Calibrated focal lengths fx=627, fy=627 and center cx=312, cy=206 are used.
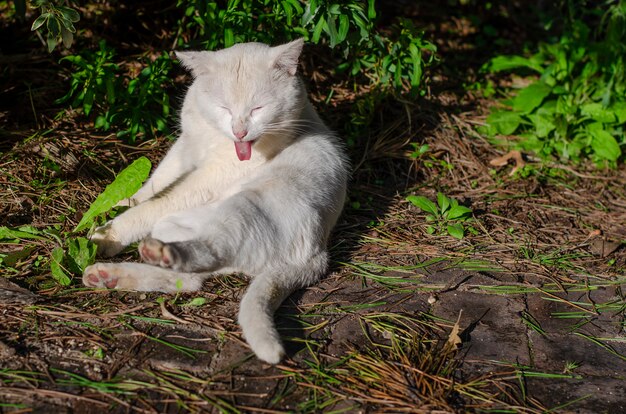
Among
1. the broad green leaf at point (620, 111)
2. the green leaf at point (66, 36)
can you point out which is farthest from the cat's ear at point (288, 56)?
the broad green leaf at point (620, 111)

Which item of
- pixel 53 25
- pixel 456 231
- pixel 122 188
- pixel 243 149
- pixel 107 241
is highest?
pixel 53 25

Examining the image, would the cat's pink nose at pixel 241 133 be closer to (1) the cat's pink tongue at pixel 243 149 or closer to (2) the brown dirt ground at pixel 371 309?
(1) the cat's pink tongue at pixel 243 149

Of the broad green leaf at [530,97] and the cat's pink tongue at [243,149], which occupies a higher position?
the cat's pink tongue at [243,149]

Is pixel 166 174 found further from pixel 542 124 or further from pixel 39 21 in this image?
pixel 542 124

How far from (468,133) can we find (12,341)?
10.4 feet

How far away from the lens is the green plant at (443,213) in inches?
133

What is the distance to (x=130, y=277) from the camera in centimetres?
254

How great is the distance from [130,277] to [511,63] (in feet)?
10.7

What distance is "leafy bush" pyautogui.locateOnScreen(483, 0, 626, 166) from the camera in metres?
4.20

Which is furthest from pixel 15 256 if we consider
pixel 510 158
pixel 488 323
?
pixel 510 158

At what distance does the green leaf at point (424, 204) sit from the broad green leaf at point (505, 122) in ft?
3.57

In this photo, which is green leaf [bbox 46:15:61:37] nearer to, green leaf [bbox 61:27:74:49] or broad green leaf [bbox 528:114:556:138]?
green leaf [bbox 61:27:74:49]

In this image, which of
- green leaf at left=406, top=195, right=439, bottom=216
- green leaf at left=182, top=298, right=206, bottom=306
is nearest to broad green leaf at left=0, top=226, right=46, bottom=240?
green leaf at left=182, top=298, right=206, bottom=306

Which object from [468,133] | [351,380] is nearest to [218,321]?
[351,380]
